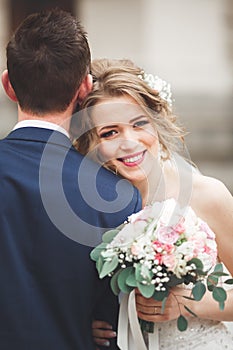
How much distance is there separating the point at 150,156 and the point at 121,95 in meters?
0.28

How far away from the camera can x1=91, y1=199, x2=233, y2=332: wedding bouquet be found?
321cm

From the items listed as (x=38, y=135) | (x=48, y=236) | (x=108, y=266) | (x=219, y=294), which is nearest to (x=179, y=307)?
(x=219, y=294)

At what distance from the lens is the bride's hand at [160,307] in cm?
335

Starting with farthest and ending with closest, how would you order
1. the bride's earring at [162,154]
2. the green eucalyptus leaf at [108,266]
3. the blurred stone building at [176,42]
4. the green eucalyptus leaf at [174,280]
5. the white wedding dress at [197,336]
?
the blurred stone building at [176,42]
the bride's earring at [162,154]
the white wedding dress at [197,336]
the green eucalyptus leaf at [174,280]
the green eucalyptus leaf at [108,266]

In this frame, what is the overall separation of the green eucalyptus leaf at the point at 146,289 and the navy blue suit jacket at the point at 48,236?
15cm

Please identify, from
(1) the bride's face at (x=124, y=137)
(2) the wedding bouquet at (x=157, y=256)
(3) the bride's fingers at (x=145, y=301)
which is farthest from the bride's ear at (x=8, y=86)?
(3) the bride's fingers at (x=145, y=301)

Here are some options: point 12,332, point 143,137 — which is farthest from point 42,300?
point 143,137

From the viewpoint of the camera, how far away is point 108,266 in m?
3.17

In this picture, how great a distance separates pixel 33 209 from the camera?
124 inches

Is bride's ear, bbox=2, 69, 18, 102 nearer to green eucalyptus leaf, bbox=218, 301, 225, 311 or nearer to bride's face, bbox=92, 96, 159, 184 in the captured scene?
bride's face, bbox=92, 96, 159, 184

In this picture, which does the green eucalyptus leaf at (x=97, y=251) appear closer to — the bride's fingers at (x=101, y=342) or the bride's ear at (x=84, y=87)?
the bride's fingers at (x=101, y=342)

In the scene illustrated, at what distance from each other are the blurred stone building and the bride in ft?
37.2

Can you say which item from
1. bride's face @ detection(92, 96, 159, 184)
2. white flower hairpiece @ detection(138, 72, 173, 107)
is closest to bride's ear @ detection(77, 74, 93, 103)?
bride's face @ detection(92, 96, 159, 184)

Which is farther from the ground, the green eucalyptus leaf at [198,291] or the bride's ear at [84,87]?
the bride's ear at [84,87]
